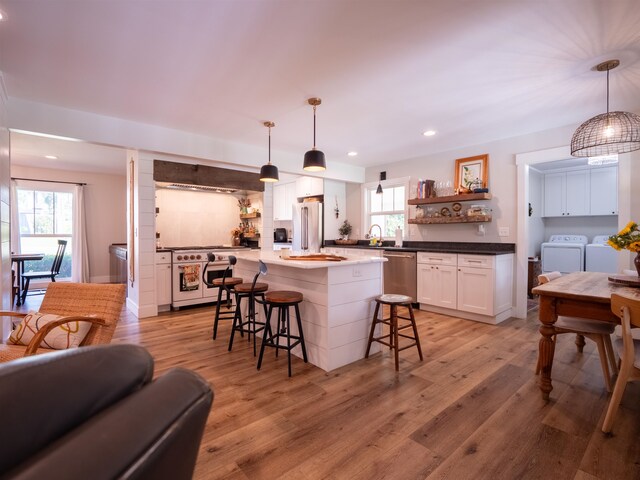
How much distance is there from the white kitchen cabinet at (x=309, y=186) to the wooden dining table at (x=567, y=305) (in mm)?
4411

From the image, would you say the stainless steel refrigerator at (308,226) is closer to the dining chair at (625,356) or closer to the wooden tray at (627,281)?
the wooden tray at (627,281)

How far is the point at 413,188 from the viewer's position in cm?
546

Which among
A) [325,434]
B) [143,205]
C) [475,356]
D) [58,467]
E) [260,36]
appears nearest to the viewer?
[58,467]

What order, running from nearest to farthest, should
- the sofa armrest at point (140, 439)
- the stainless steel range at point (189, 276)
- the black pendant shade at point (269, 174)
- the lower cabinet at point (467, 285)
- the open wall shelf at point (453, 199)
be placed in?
the sofa armrest at point (140, 439)
the black pendant shade at point (269, 174)
the lower cabinet at point (467, 285)
the open wall shelf at point (453, 199)
the stainless steel range at point (189, 276)

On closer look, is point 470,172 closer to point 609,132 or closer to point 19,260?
point 609,132

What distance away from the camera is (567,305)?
7.05 ft

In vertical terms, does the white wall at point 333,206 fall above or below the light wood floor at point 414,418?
above

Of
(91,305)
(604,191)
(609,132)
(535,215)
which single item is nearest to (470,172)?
(609,132)

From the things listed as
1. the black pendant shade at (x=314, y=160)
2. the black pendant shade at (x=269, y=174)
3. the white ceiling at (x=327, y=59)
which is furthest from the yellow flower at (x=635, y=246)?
the black pendant shade at (x=269, y=174)

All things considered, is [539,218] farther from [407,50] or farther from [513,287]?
[407,50]

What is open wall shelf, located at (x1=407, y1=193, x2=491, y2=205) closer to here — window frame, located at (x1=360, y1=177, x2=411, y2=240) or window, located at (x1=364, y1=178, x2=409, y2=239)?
window frame, located at (x1=360, y1=177, x2=411, y2=240)

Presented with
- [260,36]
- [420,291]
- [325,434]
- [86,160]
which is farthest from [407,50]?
[86,160]

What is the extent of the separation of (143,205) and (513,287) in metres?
5.06

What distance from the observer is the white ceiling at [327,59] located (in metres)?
1.93
